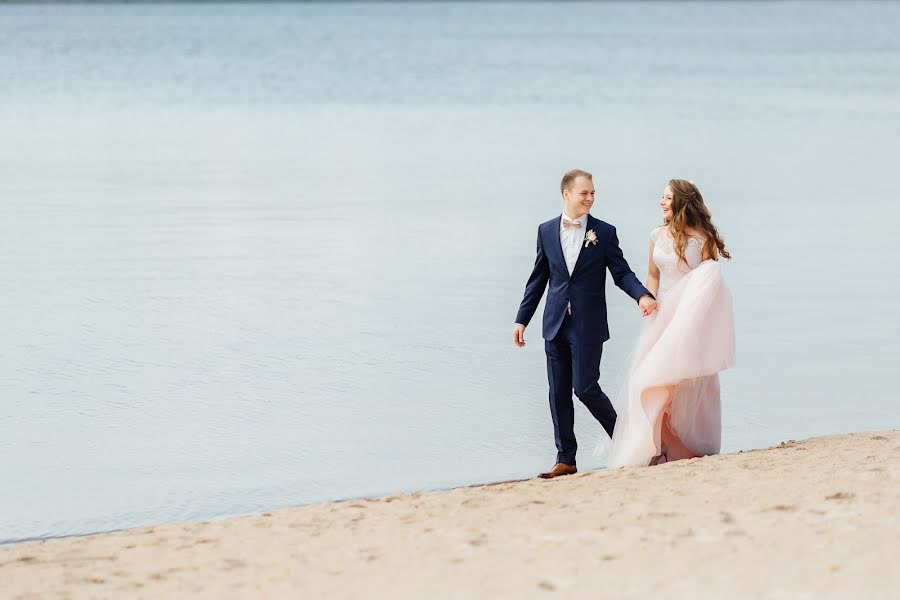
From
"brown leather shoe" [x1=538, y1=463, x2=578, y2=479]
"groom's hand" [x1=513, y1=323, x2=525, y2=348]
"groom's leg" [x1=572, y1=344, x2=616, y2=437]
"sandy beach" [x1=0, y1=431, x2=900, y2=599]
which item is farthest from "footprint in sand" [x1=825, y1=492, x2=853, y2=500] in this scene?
"groom's hand" [x1=513, y1=323, x2=525, y2=348]

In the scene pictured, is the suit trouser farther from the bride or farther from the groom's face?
the groom's face

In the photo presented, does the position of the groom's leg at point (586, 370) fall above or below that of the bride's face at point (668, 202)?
below

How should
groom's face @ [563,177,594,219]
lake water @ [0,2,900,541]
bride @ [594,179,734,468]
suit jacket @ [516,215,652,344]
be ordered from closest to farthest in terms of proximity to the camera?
groom's face @ [563,177,594,219] < suit jacket @ [516,215,652,344] < bride @ [594,179,734,468] < lake water @ [0,2,900,541]

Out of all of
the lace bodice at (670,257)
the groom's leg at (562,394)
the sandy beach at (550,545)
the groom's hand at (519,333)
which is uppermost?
the lace bodice at (670,257)

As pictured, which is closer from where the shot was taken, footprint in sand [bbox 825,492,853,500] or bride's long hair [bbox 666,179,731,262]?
footprint in sand [bbox 825,492,853,500]

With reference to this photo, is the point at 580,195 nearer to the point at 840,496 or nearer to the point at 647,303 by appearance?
the point at 647,303

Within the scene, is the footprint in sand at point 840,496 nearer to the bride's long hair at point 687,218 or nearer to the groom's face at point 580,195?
the bride's long hair at point 687,218

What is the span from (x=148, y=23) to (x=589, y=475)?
351 feet

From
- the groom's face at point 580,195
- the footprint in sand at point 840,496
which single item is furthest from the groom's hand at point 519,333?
the footprint in sand at point 840,496

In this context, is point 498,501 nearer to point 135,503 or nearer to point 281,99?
point 135,503

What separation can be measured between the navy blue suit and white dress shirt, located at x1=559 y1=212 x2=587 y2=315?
0.02 m

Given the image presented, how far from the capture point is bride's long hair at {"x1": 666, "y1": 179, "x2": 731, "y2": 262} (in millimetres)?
7559

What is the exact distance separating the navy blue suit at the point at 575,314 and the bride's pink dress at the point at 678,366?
187 mm

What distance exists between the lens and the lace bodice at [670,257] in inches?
302
